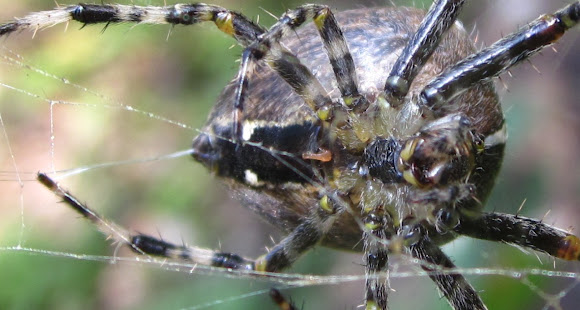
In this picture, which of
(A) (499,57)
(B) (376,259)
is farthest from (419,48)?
(B) (376,259)

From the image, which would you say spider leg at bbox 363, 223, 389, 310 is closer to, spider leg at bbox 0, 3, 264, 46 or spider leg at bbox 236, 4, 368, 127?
spider leg at bbox 236, 4, 368, 127

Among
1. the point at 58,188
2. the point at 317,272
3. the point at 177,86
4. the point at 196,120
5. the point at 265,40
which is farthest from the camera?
the point at 177,86

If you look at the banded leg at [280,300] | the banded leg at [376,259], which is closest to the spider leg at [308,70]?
the banded leg at [376,259]

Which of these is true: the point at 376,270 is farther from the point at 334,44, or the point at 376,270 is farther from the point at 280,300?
the point at 334,44

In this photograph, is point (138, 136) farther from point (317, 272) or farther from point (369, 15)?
point (369, 15)

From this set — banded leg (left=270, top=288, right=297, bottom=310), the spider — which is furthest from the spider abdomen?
banded leg (left=270, top=288, right=297, bottom=310)

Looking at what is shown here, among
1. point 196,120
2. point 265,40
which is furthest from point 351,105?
point 196,120

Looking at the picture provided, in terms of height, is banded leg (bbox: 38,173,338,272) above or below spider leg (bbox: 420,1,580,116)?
below
